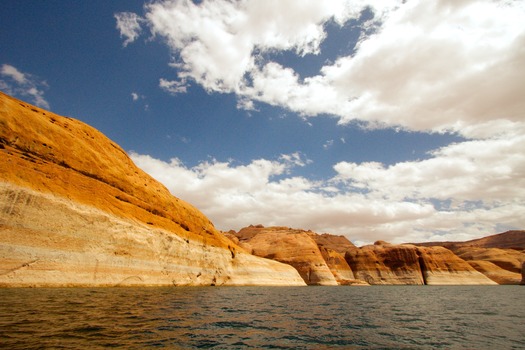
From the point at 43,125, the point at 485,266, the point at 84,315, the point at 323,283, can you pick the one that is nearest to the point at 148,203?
the point at 43,125

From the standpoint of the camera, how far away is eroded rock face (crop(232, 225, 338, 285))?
282ft

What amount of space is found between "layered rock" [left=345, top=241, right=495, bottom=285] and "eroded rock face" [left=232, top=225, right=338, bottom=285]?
111 feet

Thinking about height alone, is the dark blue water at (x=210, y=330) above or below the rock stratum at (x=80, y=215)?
below

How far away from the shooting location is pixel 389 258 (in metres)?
121

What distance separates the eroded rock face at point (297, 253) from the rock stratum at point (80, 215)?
4315 centimetres

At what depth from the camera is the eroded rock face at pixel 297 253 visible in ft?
282

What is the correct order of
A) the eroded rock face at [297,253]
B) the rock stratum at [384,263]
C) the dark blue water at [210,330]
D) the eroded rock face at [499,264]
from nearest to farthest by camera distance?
the dark blue water at [210,330] → the eroded rock face at [297,253] → the rock stratum at [384,263] → the eroded rock face at [499,264]

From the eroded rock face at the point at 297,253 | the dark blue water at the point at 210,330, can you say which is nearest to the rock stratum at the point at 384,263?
the eroded rock face at the point at 297,253

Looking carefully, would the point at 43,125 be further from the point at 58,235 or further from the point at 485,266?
the point at 485,266

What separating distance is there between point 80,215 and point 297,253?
71.5 m

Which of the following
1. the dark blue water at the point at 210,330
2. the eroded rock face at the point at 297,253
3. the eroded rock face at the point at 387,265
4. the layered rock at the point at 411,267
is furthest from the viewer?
the eroded rock face at the point at 387,265

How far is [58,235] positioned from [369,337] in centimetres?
2544

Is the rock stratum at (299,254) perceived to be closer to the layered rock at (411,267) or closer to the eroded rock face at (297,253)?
the eroded rock face at (297,253)

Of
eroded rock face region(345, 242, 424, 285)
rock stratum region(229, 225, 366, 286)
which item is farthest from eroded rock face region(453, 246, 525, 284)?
rock stratum region(229, 225, 366, 286)
